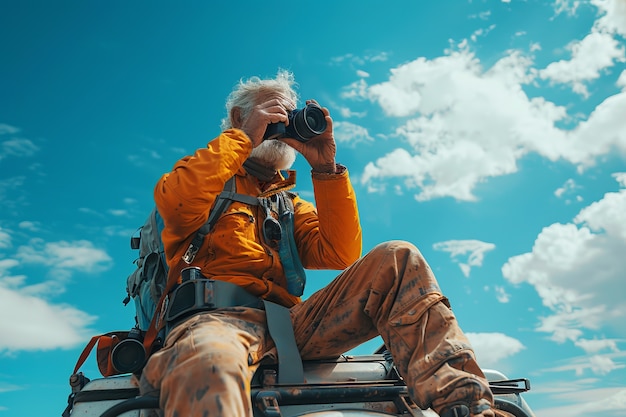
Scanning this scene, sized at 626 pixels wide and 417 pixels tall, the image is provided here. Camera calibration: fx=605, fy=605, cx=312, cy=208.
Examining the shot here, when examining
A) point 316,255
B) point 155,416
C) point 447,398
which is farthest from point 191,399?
point 316,255

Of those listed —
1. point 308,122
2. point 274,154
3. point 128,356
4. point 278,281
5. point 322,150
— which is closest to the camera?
point 128,356

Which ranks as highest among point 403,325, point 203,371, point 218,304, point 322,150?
point 322,150

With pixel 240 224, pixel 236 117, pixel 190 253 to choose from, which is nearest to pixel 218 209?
pixel 240 224

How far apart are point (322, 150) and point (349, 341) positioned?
1.25 meters

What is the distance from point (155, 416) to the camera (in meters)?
2.54

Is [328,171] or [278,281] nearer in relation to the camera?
[278,281]

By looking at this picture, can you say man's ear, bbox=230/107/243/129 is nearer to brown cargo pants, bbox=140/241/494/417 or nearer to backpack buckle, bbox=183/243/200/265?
backpack buckle, bbox=183/243/200/265

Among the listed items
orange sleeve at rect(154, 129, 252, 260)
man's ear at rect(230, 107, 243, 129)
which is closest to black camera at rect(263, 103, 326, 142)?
orange sleeve at rect(154, 129, 252, 260)

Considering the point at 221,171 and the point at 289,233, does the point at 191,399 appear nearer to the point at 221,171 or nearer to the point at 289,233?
the point at 221,171

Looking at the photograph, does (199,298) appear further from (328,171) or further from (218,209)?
(328,171)

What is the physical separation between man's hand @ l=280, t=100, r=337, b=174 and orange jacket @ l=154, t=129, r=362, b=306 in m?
0.06

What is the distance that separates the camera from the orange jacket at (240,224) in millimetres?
3102

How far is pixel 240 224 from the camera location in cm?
340

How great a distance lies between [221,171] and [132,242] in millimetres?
1101
